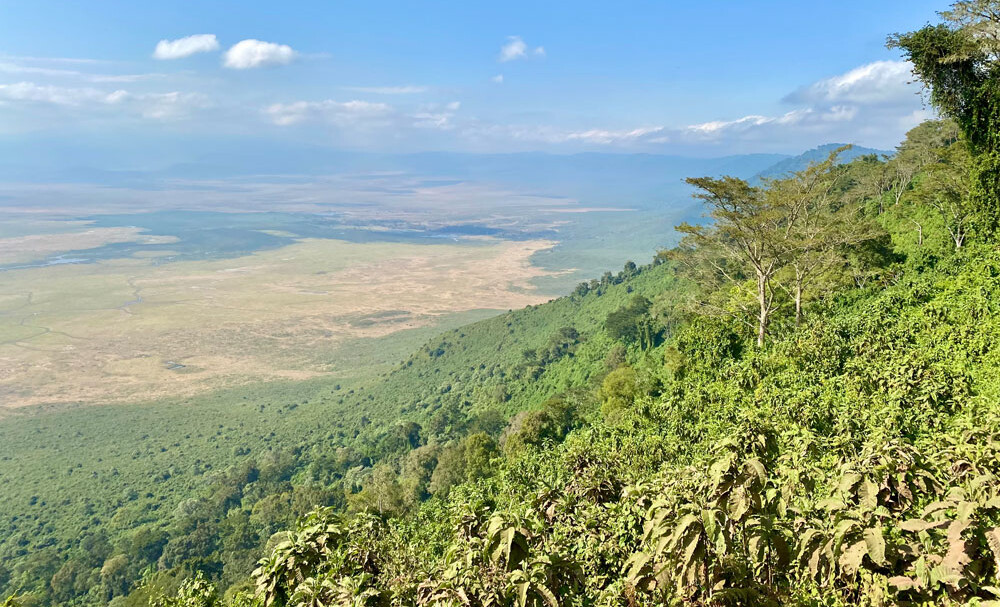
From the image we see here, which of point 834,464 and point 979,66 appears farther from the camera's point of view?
point 979,66

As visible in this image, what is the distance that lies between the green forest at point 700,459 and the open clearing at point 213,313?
82.5 feet

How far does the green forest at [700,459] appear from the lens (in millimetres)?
4844

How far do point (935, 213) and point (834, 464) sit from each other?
25.9 m

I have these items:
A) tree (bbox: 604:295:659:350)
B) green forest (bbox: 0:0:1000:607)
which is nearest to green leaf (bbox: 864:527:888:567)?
green forest (bbox: 0:0:1000:607)

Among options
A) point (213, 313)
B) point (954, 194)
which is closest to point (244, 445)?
point (954, 194)

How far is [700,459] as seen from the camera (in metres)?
9.77

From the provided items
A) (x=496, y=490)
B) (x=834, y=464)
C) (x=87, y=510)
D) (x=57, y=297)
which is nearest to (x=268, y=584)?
(x=834, y=464)

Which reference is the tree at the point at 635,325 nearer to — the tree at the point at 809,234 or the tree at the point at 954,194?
the tree at the point at 809,234

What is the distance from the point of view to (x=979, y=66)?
64.7ft

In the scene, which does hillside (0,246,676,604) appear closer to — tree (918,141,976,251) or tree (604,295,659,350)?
tree (604,295,659,350)

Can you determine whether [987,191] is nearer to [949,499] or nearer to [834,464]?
[834,464]

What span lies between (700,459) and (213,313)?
Result: 12337cm

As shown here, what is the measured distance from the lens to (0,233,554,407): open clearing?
79.9 m

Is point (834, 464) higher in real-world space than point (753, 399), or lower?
higher
